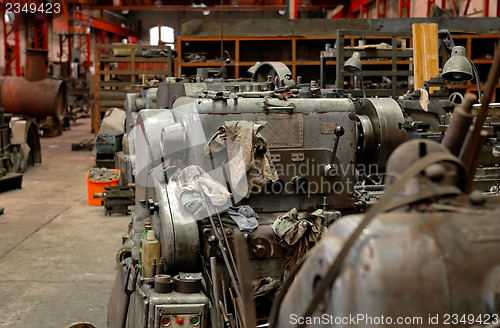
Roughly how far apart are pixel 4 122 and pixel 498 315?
31.6ft

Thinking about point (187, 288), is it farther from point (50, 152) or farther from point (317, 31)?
point (50, 152)

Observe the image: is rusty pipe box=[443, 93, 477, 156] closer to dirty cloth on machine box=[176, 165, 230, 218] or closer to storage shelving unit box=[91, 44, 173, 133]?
dirty cloth on machine box=[176, 165, 230, 218]

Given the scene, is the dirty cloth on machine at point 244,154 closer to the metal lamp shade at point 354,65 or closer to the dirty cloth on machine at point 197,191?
the dirty cloth on machine at point 197,191

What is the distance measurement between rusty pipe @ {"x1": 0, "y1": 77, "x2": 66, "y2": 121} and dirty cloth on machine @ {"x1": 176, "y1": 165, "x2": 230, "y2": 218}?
10782mm

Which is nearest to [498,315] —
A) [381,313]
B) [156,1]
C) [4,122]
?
[381,313]

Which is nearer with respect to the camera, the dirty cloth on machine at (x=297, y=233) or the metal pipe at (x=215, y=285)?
the metal pipe at (x=215, y=285)

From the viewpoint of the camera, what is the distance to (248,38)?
10.9 metres

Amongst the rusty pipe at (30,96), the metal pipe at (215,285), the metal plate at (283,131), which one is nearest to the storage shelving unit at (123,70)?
the rusty pipe at (30,96)

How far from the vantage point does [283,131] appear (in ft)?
12.7

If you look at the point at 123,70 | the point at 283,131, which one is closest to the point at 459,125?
the point at 283,131

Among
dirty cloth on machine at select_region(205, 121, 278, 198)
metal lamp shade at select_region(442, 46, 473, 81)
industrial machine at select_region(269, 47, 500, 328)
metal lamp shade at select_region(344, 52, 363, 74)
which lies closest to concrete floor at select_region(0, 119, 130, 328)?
dirty cloth on machine at select_region(205, 121, 278, 198)

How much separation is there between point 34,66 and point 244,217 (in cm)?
1143

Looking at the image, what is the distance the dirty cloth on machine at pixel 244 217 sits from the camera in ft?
11.6

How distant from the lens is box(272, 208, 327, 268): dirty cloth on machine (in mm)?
3535
